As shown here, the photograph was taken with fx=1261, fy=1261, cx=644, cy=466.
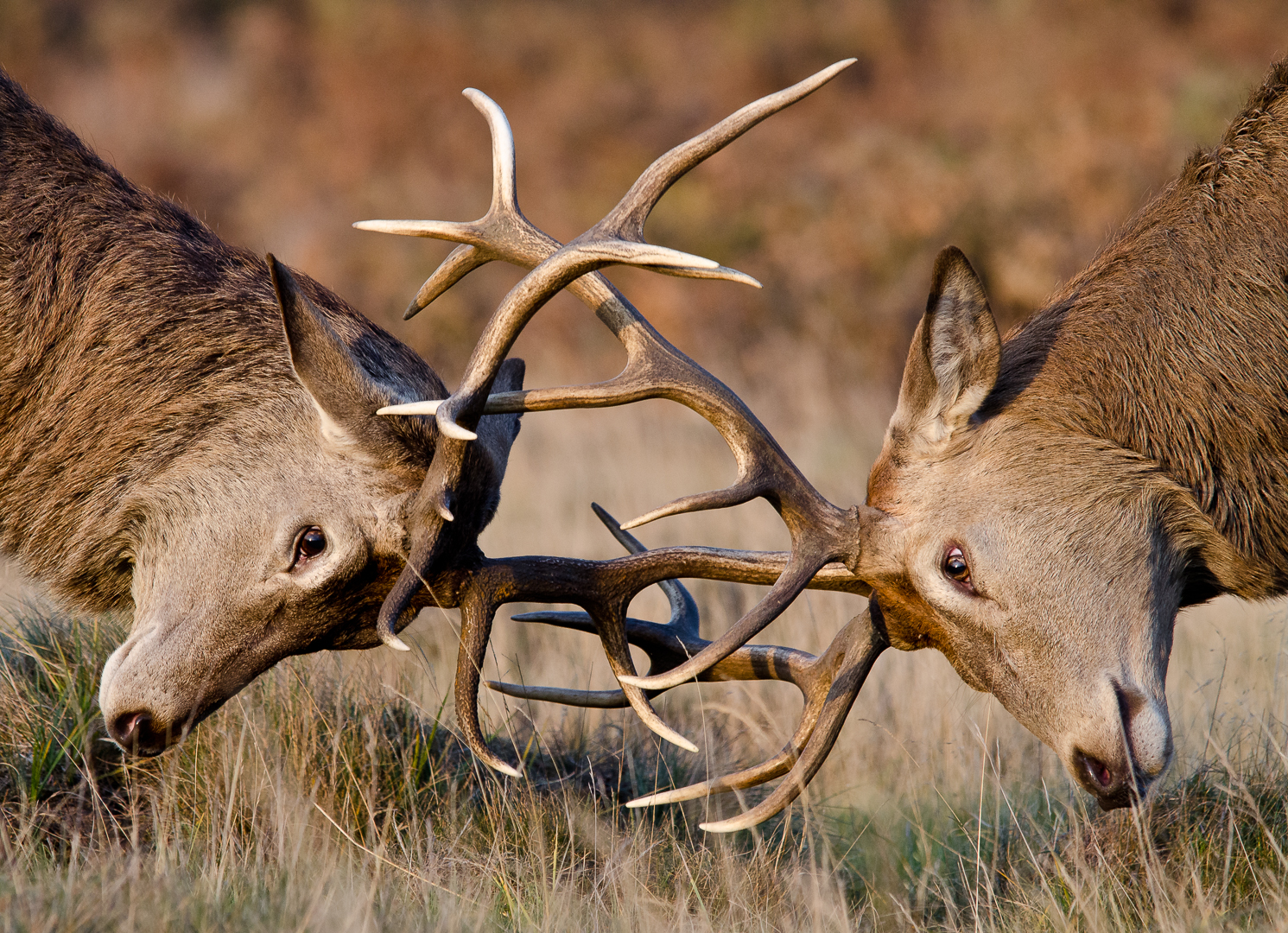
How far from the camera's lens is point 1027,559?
157 inches

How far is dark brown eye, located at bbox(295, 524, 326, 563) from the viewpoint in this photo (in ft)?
13.5

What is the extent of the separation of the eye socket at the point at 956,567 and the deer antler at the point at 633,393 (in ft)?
1.04

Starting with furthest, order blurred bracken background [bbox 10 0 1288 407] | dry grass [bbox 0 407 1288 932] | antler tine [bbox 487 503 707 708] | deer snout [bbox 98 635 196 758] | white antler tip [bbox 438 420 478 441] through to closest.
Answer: blurred bracken background [bbox 10 0 1288 407] → antler tine [bbox 487 503 707 708] → deer snout [bbox 98 635 196 758] → white antler tip [bbox 438 420 478 441] → dry grass [bbox 0 407 1288 932]

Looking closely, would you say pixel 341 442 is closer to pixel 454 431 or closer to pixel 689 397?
pixel 454 431

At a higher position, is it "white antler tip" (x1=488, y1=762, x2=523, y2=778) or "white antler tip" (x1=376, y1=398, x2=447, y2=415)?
"white antler tip" (x1=376, y1=398, x2=447, y2=415)

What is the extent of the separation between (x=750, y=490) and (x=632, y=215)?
104 centimetres

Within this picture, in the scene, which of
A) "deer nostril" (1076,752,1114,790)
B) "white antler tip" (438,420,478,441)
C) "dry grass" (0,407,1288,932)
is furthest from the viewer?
"deer nostril" (1076,752,1114,790)

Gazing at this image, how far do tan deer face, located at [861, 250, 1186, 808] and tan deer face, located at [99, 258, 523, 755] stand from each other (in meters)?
1.50

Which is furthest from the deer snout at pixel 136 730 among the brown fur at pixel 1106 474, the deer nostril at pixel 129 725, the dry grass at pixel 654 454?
the brown fur at pixel 1106 474

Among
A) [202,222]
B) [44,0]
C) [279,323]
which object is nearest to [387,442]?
[279,323]

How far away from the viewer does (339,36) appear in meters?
26.7

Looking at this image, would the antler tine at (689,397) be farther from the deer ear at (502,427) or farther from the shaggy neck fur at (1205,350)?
the shaggy neck fur at (1205,350)

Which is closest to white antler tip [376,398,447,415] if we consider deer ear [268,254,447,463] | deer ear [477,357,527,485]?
deer ear [268,254,447,463]

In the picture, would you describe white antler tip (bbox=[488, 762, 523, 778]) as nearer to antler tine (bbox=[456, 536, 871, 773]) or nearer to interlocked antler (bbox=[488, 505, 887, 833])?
antler tine (bbox=[456, 536, 871, 773])
